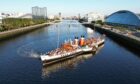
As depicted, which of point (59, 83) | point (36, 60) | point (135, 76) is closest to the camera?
point (59, 83)

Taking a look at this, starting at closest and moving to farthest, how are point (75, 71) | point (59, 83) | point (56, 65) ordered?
point (59, 83), point (75, 71), point (56, 65)

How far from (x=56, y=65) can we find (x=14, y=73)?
23.9ft

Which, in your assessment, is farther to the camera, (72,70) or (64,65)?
(64,65)

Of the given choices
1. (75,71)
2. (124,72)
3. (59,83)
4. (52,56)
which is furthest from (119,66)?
(59,83)

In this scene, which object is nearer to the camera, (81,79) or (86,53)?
(81,79)

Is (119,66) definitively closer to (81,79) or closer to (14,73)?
(81,79)

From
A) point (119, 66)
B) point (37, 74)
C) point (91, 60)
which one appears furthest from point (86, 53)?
point (37, 74)

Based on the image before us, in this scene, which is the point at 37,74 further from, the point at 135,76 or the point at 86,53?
the point at 86,53

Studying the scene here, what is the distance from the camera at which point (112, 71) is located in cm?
3584

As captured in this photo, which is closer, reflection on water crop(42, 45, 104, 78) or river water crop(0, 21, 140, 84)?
river water crop(0, 21, 140, 84)

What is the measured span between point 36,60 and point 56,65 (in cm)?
431

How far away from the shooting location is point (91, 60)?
143ft

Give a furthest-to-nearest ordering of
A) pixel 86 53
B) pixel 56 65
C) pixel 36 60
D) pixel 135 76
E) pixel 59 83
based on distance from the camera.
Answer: pixel 86 53, pixel 36 60, pixel 56 65, pixel 135 76, pixel 59 83

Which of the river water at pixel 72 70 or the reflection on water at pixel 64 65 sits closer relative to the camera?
the river water at pixel 72 70
